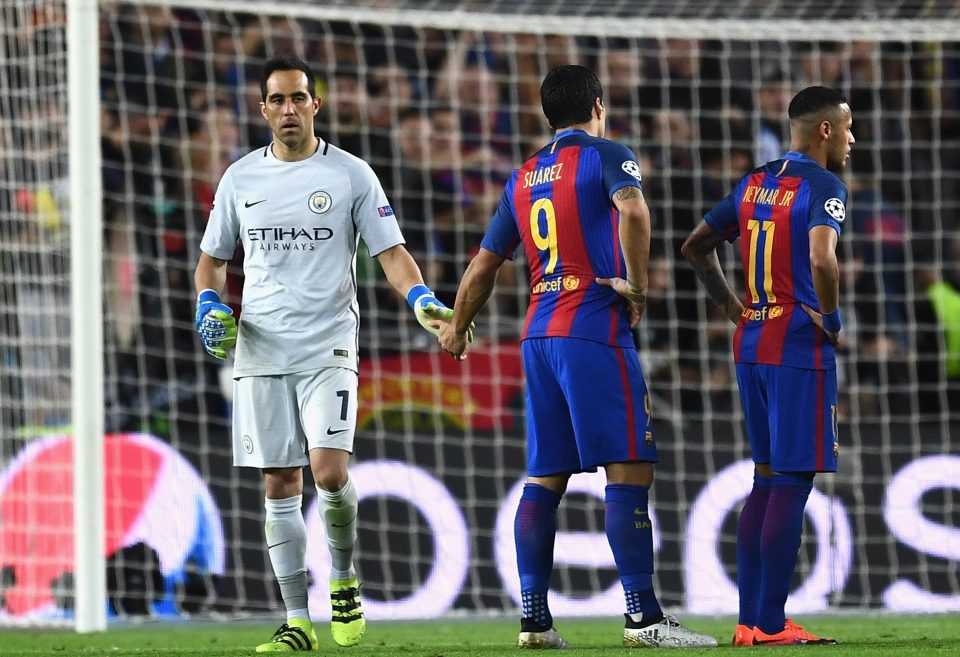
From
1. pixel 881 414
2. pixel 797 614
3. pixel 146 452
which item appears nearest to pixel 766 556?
pixel 797 614

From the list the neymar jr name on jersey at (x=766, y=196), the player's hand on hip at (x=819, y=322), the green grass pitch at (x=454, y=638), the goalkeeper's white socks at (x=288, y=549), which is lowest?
the green grass pitch at (x=454, y=638)

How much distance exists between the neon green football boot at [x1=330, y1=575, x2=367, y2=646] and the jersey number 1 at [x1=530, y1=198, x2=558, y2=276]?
132 cm

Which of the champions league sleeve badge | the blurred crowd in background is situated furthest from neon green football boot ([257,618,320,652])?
the blurred crowd in background

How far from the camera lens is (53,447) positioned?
8.12 metres

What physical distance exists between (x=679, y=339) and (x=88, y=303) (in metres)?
4.10

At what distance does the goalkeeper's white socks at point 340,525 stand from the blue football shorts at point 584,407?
730mm

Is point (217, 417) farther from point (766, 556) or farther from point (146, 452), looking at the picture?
point (766, 556)

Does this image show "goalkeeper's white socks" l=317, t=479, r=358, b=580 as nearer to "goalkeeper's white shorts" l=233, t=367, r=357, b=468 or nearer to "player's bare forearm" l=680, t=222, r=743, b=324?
"goalkeeper's white shorts" l=233, t=367, r=357, b=468

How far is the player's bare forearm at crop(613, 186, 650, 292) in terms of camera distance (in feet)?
15.8

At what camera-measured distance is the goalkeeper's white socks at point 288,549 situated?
17.6 feet

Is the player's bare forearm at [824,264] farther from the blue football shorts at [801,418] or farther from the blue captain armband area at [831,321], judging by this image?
the blue football shorts at [801,418]

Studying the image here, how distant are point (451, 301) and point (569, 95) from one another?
4.95 m

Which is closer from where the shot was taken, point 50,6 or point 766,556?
point 766,556

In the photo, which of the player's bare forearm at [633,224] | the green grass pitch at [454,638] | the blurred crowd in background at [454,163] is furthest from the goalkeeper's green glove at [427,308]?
the blurred crowd in background at [454,163]
